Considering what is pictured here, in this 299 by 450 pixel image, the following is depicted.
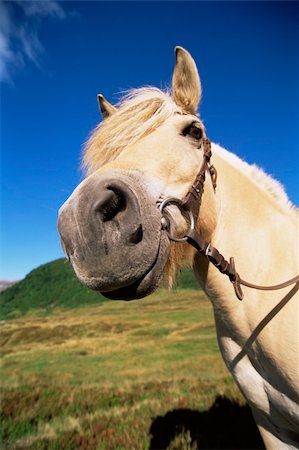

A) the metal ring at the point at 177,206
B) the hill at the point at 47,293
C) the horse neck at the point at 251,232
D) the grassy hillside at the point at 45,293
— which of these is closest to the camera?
the metal ring at the point at 177,206

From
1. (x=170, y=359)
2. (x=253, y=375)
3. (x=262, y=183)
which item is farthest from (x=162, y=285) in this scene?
(x=170, y=359)

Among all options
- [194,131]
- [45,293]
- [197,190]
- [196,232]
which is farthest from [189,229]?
[45,293]

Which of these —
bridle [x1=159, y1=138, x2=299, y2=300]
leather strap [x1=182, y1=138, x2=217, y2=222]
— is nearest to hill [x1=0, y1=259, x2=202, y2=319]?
bridle [x1=159, y1=138, x2=299, y2=300]

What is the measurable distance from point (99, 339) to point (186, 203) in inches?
972

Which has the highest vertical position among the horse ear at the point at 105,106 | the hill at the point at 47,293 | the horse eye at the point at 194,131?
the hill at the point at 47,293

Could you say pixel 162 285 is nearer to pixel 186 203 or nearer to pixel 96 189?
pixel 186 203

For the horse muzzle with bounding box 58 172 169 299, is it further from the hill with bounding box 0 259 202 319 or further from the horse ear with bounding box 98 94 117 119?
the hill with bounding box 0 259 202 319

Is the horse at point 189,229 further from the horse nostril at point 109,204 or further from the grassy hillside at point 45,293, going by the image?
the grassy hillside at point 45,293

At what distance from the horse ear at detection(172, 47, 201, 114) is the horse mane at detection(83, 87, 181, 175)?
95mm

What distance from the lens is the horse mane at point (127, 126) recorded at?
2.72 m

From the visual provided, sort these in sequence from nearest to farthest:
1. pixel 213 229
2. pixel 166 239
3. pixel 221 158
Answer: pixel 166 239, pixel 213 229, pixel 221 158

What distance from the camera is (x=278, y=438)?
3.32 meters

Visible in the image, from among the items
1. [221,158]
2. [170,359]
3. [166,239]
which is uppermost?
[221,158]

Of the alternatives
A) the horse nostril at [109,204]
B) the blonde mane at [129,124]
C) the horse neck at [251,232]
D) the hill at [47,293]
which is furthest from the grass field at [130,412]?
the hill at [47,293]
